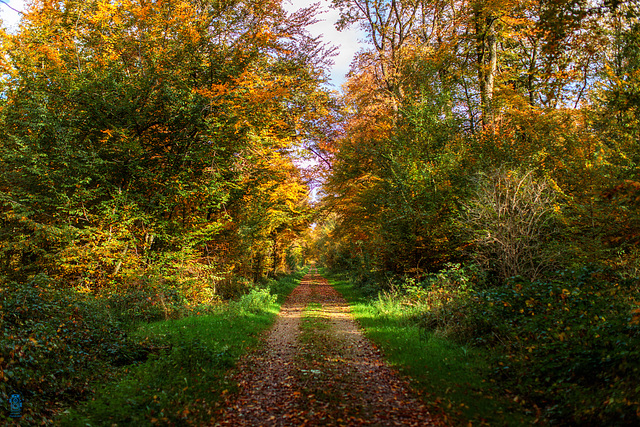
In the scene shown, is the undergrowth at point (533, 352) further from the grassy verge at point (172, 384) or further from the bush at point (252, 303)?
the bush at point (252, 303)

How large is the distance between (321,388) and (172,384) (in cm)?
234

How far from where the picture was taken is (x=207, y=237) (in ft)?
46.0

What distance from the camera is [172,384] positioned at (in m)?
5.51

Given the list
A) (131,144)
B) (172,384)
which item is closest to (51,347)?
(172,384)

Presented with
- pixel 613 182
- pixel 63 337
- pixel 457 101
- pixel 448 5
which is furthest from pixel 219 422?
pixel 448 5

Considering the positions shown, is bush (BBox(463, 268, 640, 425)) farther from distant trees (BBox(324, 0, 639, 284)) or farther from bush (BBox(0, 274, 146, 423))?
bush (BBox(0, 274, 146, 423))

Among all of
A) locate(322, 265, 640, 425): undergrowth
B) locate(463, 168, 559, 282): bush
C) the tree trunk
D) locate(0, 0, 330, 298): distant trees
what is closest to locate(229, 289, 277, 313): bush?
locate(0, 0, 330, 298): distant trees

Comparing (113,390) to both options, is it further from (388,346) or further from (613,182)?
→ (613,182)

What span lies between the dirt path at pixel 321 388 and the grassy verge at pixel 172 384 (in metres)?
0.37

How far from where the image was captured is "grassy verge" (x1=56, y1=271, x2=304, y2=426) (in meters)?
4.58

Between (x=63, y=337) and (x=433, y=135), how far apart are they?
13044 millimetres

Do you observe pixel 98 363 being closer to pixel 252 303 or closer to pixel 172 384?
pixel 172 384

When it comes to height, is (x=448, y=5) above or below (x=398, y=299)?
above

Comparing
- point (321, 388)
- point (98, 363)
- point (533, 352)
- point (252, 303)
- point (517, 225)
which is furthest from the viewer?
point (252, 303)
